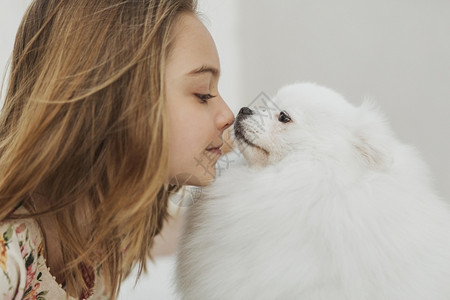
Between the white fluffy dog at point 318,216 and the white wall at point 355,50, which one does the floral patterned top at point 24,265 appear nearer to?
the white fluffy dog at point 318,216

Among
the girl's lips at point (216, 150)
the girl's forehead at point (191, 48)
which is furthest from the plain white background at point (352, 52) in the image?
the girl's lips at point (216, 150)

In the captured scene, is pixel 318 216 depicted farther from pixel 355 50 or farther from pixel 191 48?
pixel 355 50

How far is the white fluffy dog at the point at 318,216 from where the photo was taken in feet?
3.25

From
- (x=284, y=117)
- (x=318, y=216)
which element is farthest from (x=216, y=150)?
(x=318, y=216)

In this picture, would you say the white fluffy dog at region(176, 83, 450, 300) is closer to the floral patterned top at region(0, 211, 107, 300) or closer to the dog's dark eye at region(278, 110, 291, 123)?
the dog's dark eye at region(278, 110, 291, 123)

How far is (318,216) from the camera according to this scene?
3.37ft

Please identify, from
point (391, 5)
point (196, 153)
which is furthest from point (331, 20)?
point (196, 153)

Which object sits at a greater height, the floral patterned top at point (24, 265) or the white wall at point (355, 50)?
the white wall at point (355, 50)

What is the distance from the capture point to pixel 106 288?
1.24 meters

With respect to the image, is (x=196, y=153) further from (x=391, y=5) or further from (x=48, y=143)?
(x=391, y=5)

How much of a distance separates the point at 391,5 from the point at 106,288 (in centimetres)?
Answer: 129

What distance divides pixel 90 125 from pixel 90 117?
17 millimetres

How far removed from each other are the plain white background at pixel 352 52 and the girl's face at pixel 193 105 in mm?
422

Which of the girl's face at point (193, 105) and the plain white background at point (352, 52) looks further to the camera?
the plain white background at point (352, 52)
